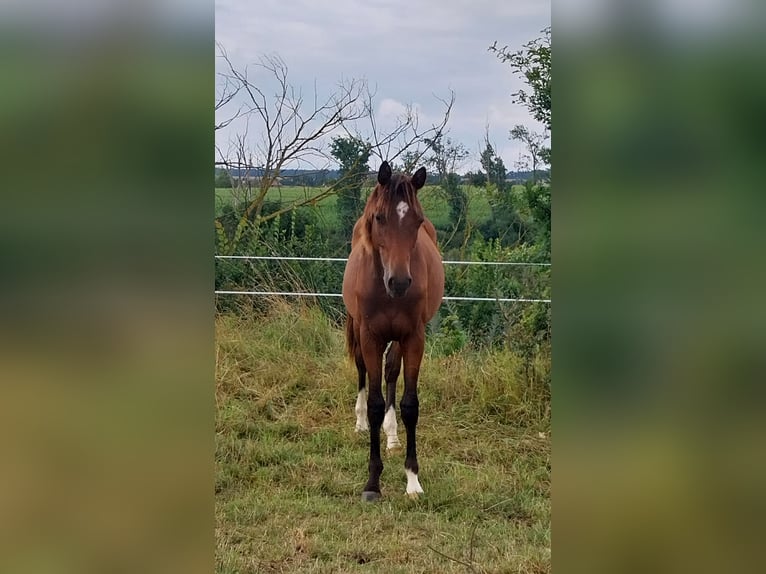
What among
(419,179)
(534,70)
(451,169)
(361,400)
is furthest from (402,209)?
(451,169)

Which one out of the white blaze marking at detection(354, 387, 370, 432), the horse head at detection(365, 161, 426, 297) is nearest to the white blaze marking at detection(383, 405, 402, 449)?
the white blaze marking at detection(354, 387, 370, 432)

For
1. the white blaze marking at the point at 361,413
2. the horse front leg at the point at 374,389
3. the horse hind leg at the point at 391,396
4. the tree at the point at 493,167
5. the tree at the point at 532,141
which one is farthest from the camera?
the tree at the point at 493,167

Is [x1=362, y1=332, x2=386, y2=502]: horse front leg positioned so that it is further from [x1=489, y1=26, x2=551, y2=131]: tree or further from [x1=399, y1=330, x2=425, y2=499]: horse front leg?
[x1=489, y1=26, x2=551, y2=131]: tree

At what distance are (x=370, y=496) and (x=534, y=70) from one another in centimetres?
311

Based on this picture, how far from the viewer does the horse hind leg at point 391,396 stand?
371 centimetres

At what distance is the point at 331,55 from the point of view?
5121mm

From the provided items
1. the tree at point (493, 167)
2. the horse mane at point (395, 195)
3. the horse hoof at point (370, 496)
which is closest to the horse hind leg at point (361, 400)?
the horse hoof at point (370, 496)

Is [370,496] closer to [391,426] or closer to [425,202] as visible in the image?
[391,426]

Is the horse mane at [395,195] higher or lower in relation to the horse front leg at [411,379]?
higher

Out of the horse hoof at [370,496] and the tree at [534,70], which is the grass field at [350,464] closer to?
the horse hoof at [370,496]

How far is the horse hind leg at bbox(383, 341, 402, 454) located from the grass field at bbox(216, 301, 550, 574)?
0.39ft

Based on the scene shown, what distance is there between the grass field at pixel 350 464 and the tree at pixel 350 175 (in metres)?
0.96
